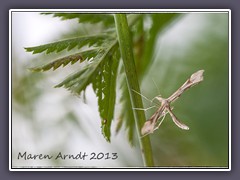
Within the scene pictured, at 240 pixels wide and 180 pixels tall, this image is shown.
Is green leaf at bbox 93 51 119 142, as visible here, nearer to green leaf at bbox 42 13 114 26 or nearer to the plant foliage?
the plant foliage

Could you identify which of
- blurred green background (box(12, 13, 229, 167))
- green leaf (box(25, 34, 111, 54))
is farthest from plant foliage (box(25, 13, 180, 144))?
blurred green background (box(12, 13, 229, 167))

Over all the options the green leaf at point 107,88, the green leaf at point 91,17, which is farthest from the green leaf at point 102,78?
the green leaf at point 91,17

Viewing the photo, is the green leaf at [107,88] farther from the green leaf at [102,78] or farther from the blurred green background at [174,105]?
the blurred green background at [174,105]

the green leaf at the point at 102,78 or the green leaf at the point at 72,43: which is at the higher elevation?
the green leaf at the point at 72,43

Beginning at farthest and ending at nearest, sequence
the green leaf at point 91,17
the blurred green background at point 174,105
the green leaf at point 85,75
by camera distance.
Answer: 1. the blurred green background at point 174,105
2. the green leaf at point 91,17
3. the green leaf at point 85,75

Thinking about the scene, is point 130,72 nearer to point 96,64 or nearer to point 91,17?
point 96,64

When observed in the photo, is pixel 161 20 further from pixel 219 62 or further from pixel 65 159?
pixel 65 159

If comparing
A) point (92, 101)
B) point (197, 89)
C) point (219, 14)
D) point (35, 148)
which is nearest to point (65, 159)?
point (35, 148)
